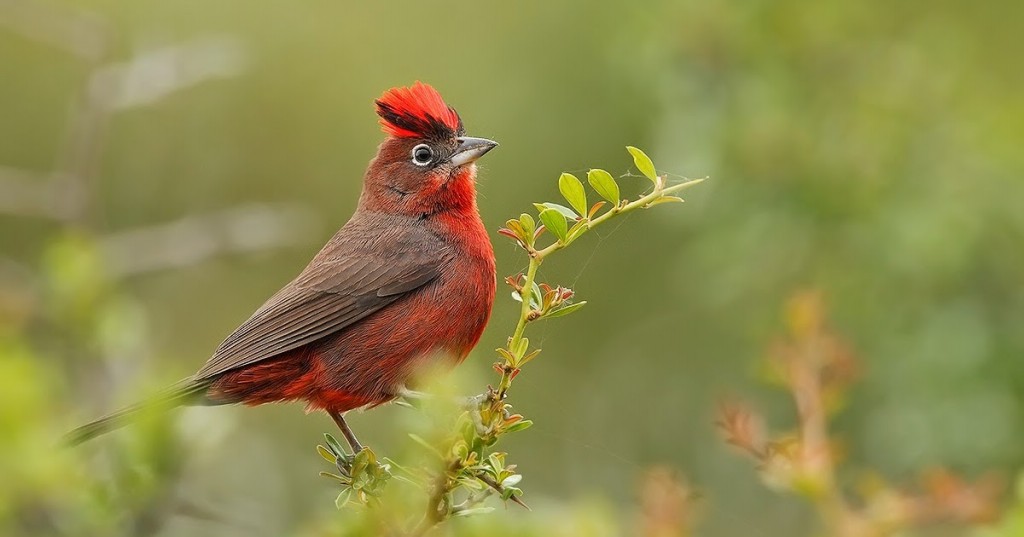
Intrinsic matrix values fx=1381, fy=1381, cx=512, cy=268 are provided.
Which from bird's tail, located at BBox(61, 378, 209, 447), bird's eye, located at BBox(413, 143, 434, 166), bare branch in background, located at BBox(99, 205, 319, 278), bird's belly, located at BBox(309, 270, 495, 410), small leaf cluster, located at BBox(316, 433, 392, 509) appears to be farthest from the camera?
bird's eye, located at BBox(413, 143, 434, 166)

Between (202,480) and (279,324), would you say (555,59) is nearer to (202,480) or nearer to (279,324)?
(202,480)

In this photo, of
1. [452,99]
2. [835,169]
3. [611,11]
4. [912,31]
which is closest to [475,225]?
[835,169]

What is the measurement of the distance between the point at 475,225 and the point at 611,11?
3.91m

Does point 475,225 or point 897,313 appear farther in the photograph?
point 897,313

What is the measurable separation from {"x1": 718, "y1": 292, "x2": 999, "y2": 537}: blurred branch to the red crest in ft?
8.46

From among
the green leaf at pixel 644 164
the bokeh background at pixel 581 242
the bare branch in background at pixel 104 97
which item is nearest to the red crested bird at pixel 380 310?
the bokeh background at pixel 581 242

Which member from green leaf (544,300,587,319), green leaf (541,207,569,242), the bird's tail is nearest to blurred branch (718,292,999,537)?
green leaf (544,300,587,319)

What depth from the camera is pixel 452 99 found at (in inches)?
377

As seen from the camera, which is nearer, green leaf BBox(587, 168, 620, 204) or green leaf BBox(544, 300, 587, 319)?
green leaf BBox(544, 300, 587, 319)

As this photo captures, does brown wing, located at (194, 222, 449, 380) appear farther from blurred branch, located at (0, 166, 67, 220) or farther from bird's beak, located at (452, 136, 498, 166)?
blurred branch, located at (0, 166, 67, 220)

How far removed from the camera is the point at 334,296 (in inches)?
199

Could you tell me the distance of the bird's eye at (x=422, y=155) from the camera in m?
5.50

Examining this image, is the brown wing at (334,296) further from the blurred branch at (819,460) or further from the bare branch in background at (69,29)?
the blurred branch at (819,460)

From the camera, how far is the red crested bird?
4.73m
